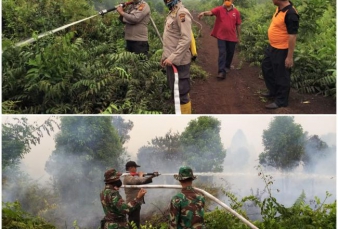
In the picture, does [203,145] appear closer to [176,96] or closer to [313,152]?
[176,96]

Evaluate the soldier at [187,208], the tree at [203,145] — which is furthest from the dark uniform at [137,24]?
the soldier at [187,208]

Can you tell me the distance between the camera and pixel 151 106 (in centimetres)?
682

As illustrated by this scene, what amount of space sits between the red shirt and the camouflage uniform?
439 centimetres

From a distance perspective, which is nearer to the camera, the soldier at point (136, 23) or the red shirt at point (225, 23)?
the soldier at point (136, 23)

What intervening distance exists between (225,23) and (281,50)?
2182 millimetres

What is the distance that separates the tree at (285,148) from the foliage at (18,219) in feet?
8.69

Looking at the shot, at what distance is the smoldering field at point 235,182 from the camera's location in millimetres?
5820

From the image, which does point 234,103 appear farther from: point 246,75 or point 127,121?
point 127,121

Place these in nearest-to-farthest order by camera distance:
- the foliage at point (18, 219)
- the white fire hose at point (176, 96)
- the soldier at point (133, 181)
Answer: the foliage at point (18, 219)
the soldier at point (133, 181)
the white fire hose at point (176, 96)

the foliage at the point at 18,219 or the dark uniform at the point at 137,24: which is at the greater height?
the dark uniform at the point at 137,24

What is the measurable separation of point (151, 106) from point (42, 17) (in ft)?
11.6

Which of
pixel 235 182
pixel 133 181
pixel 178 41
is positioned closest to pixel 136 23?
pixel 178 41

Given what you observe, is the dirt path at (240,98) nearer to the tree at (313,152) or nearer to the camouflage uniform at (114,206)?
the tree at (313,152)

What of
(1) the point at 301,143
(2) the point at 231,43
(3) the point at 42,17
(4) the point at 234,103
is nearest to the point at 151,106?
(4) the point at 234,103
